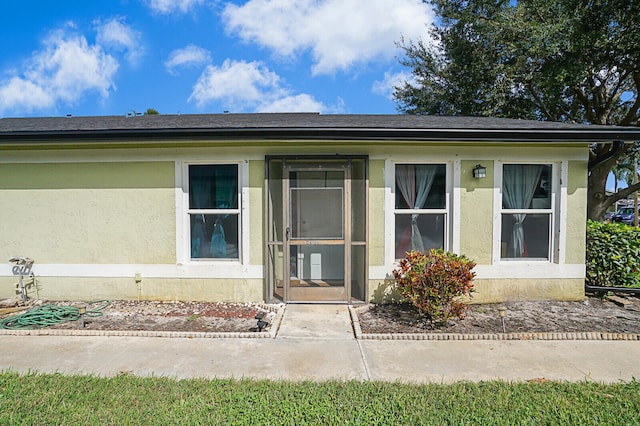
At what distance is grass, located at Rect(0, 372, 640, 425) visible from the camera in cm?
250

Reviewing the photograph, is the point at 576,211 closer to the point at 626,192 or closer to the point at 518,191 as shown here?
the point at 518,191

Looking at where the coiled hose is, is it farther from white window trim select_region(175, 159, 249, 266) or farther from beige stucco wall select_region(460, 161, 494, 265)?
beige stucco wall select_region(460, 161, 494, 265)

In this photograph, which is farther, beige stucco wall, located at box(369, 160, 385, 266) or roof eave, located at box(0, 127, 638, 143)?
beige stucco wall, located at box(369, 160, 385, 266)

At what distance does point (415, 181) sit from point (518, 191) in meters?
1.71

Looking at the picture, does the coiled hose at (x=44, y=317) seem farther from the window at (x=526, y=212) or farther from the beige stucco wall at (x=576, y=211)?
the beige stucco wall at (x=576, y=211)

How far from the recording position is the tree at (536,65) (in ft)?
32.3

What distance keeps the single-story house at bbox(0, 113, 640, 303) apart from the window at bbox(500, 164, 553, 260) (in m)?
0.02

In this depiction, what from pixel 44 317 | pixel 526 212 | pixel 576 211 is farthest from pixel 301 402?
pixel 576 211

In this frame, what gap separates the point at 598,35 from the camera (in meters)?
9.71

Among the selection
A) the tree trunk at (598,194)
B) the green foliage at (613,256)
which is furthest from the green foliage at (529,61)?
the green foliage at (613,256)

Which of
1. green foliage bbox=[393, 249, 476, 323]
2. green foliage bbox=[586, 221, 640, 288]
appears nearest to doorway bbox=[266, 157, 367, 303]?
green foliage bbox=[393, 249, 476, 323]

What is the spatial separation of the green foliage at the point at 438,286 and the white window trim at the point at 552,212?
121 centimetres

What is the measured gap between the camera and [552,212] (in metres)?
5.49

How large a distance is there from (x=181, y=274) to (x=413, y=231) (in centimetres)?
385
